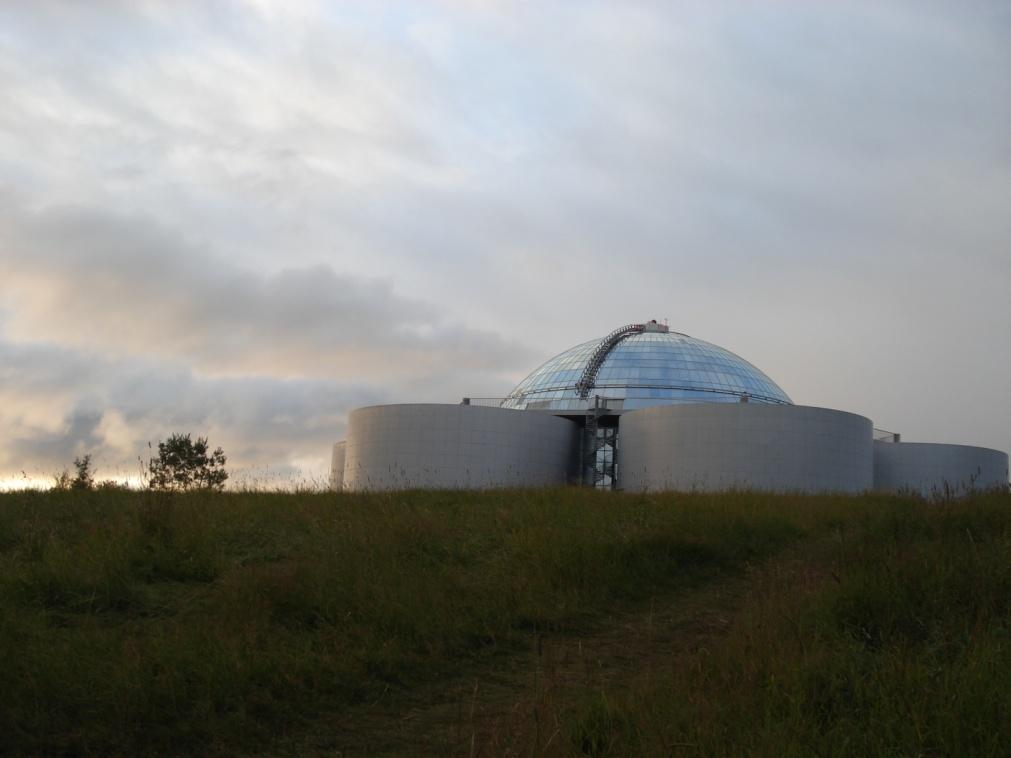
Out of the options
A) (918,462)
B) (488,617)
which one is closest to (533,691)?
(488,617)

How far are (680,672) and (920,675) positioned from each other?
70.2 inches

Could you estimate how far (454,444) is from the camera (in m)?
50.4

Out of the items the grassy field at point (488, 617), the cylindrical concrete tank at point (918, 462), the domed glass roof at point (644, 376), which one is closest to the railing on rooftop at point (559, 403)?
the domed glass roof at point (644, 376)

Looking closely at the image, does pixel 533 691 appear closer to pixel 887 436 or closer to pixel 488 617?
pixel 488 617

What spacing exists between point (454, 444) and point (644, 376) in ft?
50.9

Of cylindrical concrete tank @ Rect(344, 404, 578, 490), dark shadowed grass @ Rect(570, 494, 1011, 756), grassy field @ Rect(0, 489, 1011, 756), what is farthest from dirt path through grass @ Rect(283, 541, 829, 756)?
cylindrical concrete tank @ Rect(344, 404, 578, 490)

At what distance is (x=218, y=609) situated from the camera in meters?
9.19

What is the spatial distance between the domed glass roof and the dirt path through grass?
4685 cm

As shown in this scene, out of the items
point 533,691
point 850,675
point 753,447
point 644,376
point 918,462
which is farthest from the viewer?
point 918,462

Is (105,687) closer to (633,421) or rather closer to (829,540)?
(829,540)

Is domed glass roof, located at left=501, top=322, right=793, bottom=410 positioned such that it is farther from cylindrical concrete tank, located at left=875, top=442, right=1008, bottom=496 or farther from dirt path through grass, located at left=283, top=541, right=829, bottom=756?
dirt path through grass, located at left=283, top=541, right=829, bottom=756

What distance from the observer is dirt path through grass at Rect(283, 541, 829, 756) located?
6398mm

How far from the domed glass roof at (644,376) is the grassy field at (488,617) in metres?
43.4

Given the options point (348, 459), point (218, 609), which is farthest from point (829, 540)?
point (348, 459)
